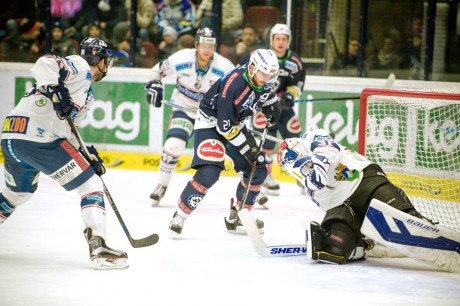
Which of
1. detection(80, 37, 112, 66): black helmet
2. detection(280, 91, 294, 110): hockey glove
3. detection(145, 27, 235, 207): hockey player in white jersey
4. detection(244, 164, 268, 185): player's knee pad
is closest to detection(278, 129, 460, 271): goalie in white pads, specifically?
detection(244, 164, 268, 185): player's knee pad

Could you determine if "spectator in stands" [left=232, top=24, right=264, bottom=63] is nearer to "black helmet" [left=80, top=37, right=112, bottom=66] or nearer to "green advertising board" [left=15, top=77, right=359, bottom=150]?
"green advertising board" [left=15, top=77, right=359, bottom=150]

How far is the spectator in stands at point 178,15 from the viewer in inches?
341

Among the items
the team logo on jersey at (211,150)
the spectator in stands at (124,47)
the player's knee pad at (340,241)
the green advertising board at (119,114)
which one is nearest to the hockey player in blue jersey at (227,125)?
the team logo on jersey at (211,150)

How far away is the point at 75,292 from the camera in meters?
3.99

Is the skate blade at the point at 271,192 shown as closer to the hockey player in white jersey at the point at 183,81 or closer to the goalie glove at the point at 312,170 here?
the hockey player in white jersey at the point at 183,81

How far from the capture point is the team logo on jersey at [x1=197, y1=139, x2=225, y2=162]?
17.4 feet

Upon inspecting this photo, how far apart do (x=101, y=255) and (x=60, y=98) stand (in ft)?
2.52

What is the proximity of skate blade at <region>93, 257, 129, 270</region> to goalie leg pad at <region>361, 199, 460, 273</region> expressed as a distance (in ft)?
4.14

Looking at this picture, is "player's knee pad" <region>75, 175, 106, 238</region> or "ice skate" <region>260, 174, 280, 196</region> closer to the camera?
"player's knee pad" <region>75, 175, 106, 238</region>

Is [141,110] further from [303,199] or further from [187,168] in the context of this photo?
[303,199]

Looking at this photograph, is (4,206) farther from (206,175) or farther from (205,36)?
(205,36)

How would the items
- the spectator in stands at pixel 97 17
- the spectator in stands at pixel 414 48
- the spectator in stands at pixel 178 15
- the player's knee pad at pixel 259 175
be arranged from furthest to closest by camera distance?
1. the spectator in stands at pixel 97 17
2. the spectator in stands at pixel 178 15
3. the spectator in stands at pixel 414 48
4. the player's knee pad at pixel 259 175

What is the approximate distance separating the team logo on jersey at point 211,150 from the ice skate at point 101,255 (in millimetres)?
1053

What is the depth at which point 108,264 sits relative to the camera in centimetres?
441
